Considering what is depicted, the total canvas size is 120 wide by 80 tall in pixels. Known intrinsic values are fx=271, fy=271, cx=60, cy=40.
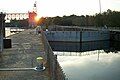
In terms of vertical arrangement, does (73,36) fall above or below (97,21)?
below

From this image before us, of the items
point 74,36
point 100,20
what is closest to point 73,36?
point 74,36

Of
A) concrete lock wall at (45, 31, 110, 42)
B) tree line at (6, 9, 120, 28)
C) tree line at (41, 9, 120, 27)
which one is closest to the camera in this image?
concrete lock wall at (45, 31, 110, 42)

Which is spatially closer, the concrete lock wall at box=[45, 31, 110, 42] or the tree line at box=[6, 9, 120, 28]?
the concrete lock wall at box=[45, 31, 110, 42]

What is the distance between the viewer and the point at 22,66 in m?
20.5

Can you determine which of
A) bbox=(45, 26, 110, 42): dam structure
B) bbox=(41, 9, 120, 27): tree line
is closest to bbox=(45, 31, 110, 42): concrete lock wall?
bbox=(45, 26, 110, 42): dam structure

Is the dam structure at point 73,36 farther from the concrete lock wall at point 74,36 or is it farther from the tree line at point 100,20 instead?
the tree line at point 100,20

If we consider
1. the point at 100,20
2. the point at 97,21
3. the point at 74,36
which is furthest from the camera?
the point at 97,21

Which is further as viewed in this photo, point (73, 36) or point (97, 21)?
point (97, 21)

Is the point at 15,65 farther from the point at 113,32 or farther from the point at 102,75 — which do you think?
the point at 113,32

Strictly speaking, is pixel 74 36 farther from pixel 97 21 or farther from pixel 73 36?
pixel 97 21

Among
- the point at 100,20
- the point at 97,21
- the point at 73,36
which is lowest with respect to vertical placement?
the point at 73,36

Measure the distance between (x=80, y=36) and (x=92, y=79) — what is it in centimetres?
5352

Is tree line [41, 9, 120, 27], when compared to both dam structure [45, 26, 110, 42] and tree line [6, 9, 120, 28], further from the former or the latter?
dam structure [45, 26, 110, 42]

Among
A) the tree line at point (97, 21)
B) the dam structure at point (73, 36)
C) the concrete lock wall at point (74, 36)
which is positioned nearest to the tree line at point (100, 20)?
the tree line at point (97, 21)
